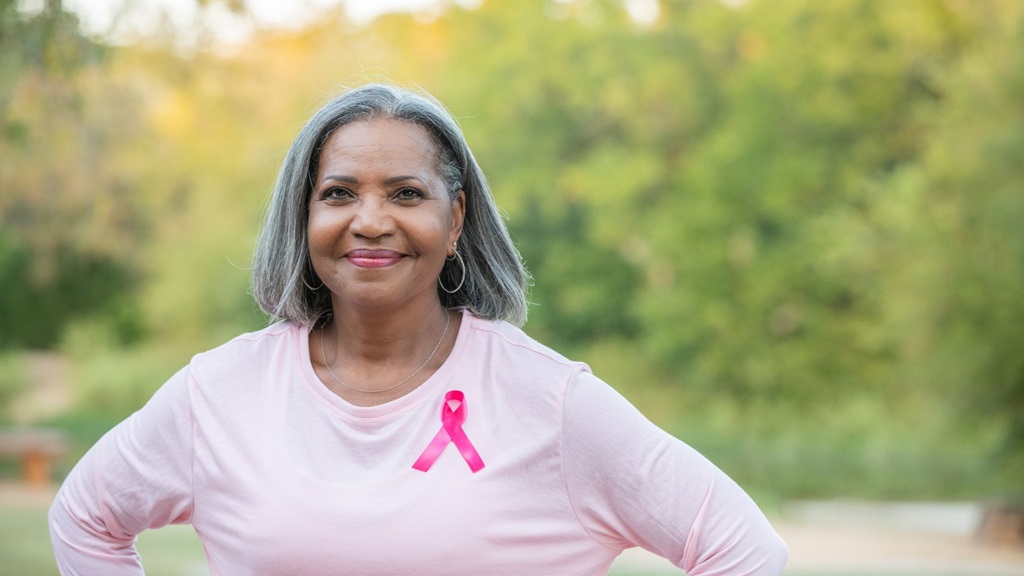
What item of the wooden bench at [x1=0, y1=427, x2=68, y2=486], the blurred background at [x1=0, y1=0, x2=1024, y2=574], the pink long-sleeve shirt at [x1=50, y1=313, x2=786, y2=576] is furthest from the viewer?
the wooden bench at [x1=0, y1=427, x2=68, y2=486]

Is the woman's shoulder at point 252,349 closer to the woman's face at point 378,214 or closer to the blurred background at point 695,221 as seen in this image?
the woman's face at point 378,214

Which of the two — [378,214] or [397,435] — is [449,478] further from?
[378,214]

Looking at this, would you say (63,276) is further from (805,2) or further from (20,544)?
(20,544)

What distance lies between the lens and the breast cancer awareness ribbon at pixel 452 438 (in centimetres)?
203

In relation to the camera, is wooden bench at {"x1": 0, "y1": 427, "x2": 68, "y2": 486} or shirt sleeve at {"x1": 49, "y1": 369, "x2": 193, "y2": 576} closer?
shirt sleeve at {"x1": 49, "y1": 369, "x2": 193, "y2": 576}

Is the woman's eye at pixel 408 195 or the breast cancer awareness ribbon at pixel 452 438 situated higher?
the woman's eye at pixel 408 195

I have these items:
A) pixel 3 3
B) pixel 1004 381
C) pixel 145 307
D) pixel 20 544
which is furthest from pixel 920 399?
pixel 145 307

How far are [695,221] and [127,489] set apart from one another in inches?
912

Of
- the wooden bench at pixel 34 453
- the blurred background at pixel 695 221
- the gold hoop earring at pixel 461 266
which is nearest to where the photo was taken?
the gold hoop earring at pixel 461 266

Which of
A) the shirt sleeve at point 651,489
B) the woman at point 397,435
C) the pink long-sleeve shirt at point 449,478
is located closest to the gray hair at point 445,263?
the woman at point 397,435

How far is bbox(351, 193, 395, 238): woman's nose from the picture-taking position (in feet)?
6.70

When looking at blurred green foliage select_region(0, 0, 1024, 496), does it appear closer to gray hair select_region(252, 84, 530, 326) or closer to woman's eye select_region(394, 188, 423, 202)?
gray hair select_region(252, 84, 530, 326)

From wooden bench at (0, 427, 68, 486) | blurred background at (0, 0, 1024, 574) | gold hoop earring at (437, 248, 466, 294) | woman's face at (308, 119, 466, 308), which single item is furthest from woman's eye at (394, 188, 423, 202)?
wooden bench at (0, 427, 68, 486)

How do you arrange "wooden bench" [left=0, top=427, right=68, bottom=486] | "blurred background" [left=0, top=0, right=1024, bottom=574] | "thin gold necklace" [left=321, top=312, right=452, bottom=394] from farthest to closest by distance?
"wooden bench" [left=0, top=427, right=68, bottom=486] < "blurred background" [left=0, top=0, right=1024, bottom=574] < "thin gold necklace" [left=321, top=312, right=452, bottom=394]
